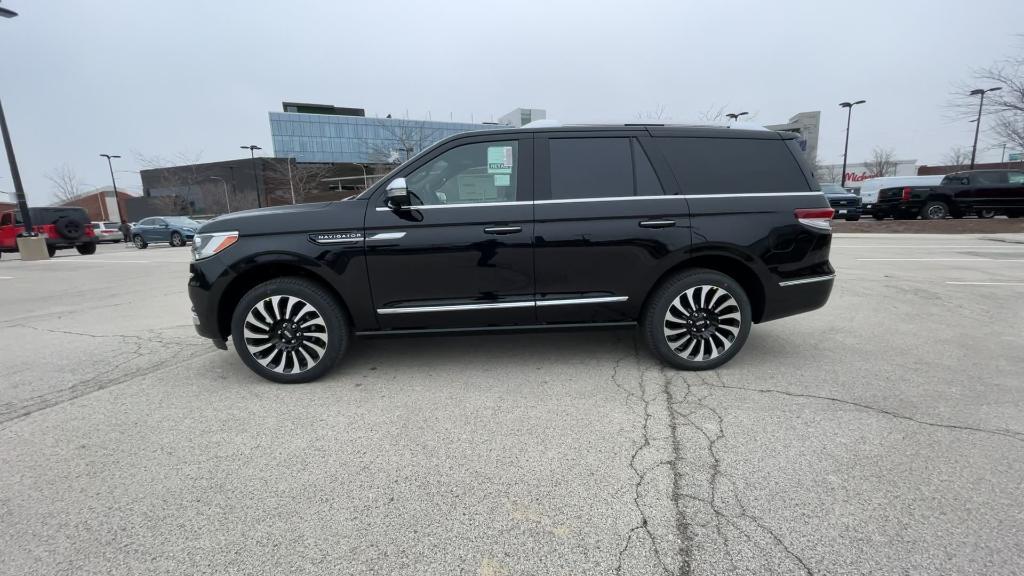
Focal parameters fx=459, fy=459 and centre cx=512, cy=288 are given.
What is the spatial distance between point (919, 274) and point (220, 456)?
32.5 feet

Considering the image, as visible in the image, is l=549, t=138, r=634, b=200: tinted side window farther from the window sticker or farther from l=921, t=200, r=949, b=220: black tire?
l=921, t=200, r=949, b=220: black tire

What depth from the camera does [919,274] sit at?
7.64 meters

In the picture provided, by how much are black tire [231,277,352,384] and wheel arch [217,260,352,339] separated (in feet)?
0.16

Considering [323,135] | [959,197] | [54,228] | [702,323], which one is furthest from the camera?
[323,135]

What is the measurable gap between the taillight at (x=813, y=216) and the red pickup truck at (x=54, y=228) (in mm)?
20674

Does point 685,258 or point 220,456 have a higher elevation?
point 685,258

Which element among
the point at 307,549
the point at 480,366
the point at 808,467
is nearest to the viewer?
the point at 307,549

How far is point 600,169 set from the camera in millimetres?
3602

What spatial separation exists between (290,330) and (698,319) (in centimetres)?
319

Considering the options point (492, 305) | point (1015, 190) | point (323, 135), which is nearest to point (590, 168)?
point (492, 305)

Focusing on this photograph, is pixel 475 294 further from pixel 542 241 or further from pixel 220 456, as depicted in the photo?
pixel 220 456

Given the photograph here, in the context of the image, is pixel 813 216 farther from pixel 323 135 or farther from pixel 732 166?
pixel 323 135

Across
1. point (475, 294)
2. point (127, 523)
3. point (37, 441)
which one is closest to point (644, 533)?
point (475, 294)

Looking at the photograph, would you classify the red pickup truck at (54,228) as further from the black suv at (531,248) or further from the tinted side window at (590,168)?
the tinted side window at (590,168)
